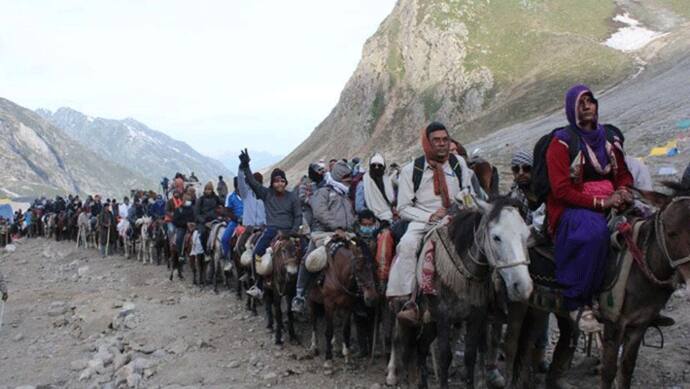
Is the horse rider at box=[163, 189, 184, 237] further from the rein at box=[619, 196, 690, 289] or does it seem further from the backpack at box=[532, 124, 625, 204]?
the rein at box=[619, 196, 690, 289]

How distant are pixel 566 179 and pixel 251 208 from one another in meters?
8.27

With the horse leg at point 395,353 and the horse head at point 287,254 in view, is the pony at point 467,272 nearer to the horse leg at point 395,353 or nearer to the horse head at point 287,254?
the horse leg at point 395,353

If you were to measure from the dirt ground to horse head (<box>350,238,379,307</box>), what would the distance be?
103 cm

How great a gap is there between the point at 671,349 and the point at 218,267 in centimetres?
1071

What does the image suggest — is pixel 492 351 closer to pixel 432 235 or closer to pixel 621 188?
pixel 432 235

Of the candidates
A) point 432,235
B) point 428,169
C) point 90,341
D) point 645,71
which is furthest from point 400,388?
point 645,71

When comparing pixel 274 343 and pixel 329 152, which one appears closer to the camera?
pixel 274 343

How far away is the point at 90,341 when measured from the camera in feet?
32.9

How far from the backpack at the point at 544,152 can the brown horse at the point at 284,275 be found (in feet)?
14.5

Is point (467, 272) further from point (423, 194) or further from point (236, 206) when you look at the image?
point (236, 206)

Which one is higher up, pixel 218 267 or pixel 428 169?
pixel 428 169

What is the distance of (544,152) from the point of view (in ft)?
17.7

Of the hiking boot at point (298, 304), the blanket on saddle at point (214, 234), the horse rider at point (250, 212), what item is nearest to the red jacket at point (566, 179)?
the hiking boot at point (298, 304)

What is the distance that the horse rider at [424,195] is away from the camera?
6.12 meters
